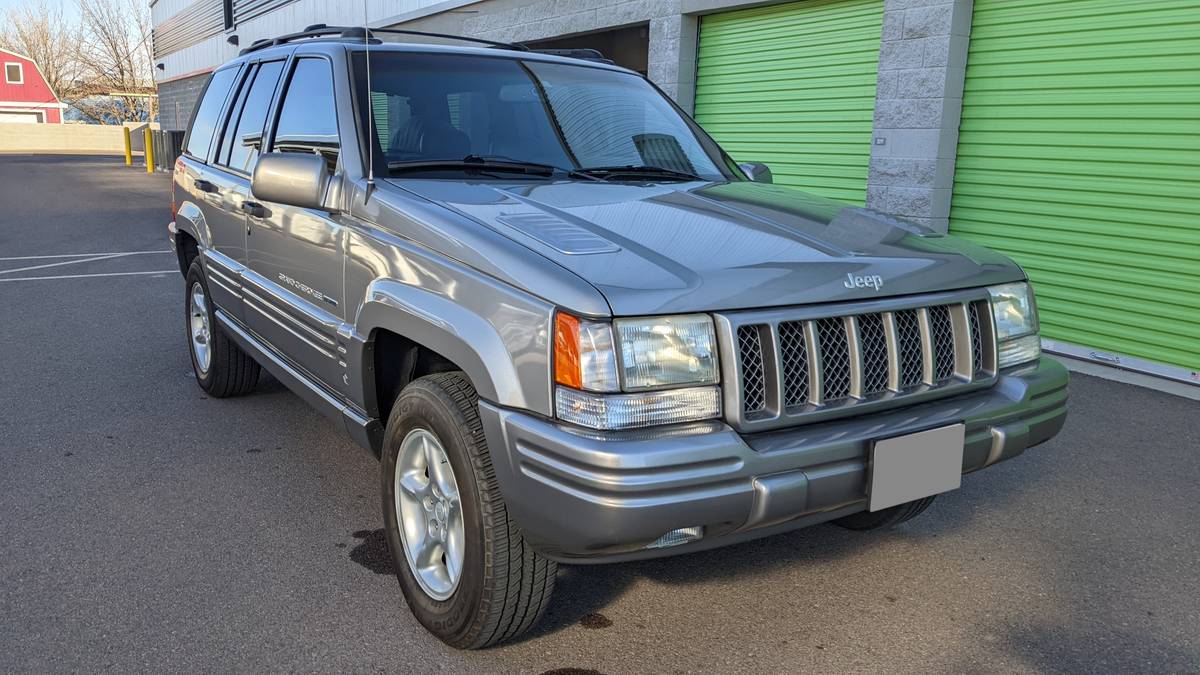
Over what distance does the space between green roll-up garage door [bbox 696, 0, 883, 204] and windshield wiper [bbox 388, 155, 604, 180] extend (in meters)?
5.46

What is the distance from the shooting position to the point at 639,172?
12.3ft

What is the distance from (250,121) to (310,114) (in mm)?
891

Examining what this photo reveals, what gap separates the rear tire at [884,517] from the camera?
3490 millimetres

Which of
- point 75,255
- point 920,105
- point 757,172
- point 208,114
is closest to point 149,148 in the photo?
point 75,255

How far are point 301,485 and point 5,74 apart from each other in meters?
71.9

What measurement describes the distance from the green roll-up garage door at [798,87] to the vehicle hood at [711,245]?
528 cm

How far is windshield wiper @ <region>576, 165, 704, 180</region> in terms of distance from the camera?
11.8 ft

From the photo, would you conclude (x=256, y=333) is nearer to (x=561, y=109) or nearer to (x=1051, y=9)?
(x=561, y=109)

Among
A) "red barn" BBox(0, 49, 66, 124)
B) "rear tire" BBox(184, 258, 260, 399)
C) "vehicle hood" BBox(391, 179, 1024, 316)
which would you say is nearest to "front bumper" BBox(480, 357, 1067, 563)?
"vehicle hood" BBox(391, 179, 1024, 316)

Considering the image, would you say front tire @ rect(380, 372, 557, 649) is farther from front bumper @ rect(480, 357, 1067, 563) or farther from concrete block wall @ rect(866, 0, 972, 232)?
concrete block wall @ rect(866, 0, 972, 232)

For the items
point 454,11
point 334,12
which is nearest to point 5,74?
point 334,12

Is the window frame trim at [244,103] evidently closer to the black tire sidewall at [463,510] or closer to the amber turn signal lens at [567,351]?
the black tire sidewall at [463,510]

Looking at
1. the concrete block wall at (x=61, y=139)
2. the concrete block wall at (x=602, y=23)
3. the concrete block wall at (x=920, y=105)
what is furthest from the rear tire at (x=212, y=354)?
the concrete block wall at (x=61, y=139)

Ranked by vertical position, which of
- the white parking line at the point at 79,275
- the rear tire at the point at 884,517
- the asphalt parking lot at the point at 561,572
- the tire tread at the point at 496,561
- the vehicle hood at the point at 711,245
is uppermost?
the vehicle hood at the point at 711,245
